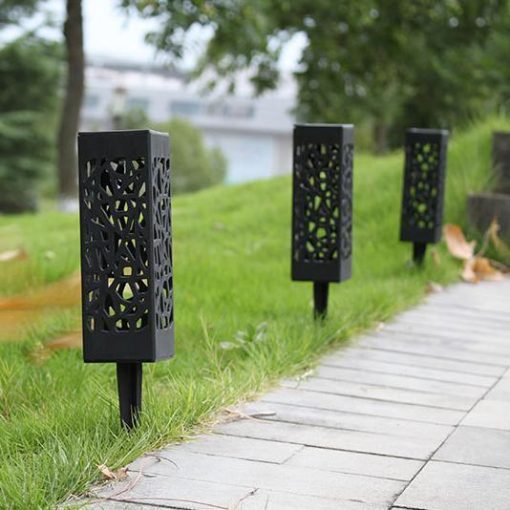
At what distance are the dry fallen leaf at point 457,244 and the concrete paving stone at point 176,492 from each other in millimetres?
4559

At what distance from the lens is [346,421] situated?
11.7 feet

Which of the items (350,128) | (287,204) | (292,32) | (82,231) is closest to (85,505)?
(82,231)

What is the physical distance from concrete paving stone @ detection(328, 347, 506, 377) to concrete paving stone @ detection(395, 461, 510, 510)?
4.60ft

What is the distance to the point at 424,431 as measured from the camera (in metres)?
3.50

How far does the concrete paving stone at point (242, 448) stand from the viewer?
3.11 meters

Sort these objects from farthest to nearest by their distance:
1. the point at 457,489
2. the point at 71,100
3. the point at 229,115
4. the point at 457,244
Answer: the point at 229,115, the point at 71,100, the point at 457,244, the point at 457,489

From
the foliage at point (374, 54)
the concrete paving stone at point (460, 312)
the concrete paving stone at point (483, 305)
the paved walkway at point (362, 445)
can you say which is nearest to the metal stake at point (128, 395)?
the paved walkway at point (362, 445)

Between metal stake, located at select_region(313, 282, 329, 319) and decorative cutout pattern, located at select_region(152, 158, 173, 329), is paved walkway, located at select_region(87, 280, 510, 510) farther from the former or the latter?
decorative cutout pattern, located at select_region(152, 158, 173, 329)

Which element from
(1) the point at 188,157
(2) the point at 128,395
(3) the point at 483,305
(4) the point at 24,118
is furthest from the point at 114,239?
(1) the point at 188,157

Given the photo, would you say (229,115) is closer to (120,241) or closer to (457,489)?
(120,241)

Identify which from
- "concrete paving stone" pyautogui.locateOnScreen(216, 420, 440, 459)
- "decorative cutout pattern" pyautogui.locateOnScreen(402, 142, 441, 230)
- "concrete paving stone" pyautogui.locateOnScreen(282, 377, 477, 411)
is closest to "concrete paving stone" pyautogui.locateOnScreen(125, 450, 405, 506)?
"concrete paving stone" pyautogui.locateOnScreen(216, 420, 440, 459)

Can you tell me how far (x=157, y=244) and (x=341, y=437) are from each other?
82 cm

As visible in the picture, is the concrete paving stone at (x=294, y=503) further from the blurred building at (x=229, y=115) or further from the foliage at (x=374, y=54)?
the blurred building at (x=229, y=115)

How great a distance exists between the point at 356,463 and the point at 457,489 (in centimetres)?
32
